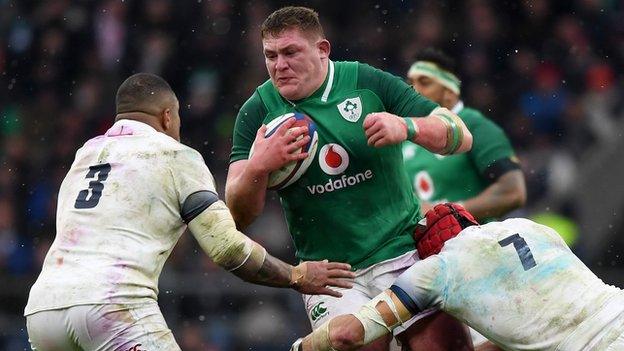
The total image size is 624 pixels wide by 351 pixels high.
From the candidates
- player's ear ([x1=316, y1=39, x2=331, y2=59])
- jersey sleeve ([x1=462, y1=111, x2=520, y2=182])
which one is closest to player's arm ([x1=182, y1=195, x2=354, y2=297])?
player's ear ([x1=316, y1=39, x2=331, y2=59])

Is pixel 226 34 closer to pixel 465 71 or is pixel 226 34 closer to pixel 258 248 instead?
pixel 465 71

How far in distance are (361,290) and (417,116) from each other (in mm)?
985

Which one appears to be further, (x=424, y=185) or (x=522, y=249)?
(x=424, y=185)

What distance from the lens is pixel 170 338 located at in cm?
596

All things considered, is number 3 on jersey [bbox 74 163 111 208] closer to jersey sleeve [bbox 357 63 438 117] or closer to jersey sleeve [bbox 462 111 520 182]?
jersey sleeve [bbox 357 63 438 117]

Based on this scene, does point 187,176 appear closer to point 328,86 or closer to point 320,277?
point 320,277

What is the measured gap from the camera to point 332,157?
6.77 m

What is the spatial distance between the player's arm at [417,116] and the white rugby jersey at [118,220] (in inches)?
43.2

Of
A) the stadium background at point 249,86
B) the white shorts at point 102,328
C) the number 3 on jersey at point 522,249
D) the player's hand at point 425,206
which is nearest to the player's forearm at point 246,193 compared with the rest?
the white shorts at point 102,328

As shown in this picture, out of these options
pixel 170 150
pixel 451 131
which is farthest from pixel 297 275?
pixel 451 131

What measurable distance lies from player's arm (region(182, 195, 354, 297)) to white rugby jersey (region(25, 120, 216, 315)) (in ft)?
0.27

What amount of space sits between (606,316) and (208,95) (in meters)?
10.3

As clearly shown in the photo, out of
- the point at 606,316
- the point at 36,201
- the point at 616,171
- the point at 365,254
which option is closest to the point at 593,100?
the point at 616,171

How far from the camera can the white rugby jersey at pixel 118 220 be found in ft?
19.2
